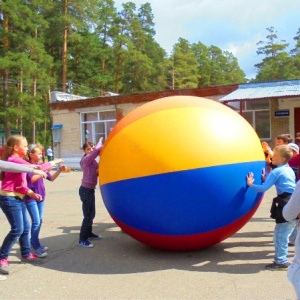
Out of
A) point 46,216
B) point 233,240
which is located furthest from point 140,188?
point 46,216

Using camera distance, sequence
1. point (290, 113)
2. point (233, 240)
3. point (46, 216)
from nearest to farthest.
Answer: point (233, 240) < point (46, 216) < point (290, 113)

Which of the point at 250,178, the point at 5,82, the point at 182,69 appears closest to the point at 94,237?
the point at 250,178

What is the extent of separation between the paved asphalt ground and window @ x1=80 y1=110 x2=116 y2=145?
781 inches

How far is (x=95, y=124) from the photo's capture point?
2741 centimetres

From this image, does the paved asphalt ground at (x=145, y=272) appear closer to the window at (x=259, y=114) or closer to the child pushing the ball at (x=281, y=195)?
the child pushing the ball at (x=281, y=195)

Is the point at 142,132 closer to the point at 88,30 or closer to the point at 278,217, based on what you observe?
the point at 278,217

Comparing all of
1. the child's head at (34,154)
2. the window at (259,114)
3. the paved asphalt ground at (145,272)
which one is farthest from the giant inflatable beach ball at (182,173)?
the window at (259,114)

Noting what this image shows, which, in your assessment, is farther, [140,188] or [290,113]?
[290,113]

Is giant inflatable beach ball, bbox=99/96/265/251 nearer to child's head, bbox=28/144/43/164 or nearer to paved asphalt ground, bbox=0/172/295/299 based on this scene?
paved asphalt ground, bbox=0/172/295/299

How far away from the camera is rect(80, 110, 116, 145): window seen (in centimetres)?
2689

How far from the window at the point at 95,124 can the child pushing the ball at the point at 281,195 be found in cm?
2176

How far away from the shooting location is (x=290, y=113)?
21.0 meters

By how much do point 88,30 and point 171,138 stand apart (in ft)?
154

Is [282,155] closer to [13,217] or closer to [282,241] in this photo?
[282,241]
